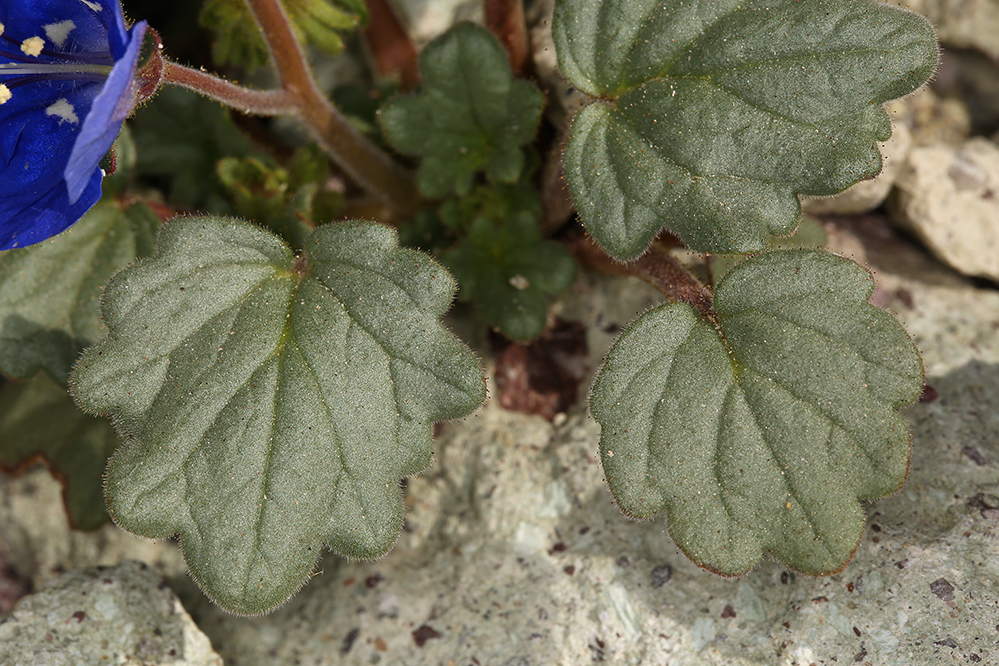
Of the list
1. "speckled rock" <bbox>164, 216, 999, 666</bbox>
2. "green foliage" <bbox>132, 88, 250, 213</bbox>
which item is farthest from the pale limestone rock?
"green foliage" <bbox>132, 88, 250, 213</bbox>

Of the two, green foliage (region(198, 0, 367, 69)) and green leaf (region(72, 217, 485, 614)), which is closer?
green leaf (region(72, 217, 485, 614))

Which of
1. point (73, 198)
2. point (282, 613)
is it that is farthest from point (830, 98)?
point (282, 613)

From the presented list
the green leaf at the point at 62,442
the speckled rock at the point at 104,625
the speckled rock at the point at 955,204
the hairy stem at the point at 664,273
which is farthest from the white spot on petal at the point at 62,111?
the speckled rock at the point at 955,204

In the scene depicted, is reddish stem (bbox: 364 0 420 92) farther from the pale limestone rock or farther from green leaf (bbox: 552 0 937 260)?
the pale limestone rock

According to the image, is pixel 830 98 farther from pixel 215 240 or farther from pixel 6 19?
pixel 6 19

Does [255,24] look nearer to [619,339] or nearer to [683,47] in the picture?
[683,47]

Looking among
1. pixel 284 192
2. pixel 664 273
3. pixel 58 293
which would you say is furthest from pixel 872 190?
pixel 58 293

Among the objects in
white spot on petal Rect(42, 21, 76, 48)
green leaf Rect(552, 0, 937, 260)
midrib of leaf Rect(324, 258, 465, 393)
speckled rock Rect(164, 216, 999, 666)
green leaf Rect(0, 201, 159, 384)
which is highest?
white spot on petal Rect(42, 21, 76, 48)
